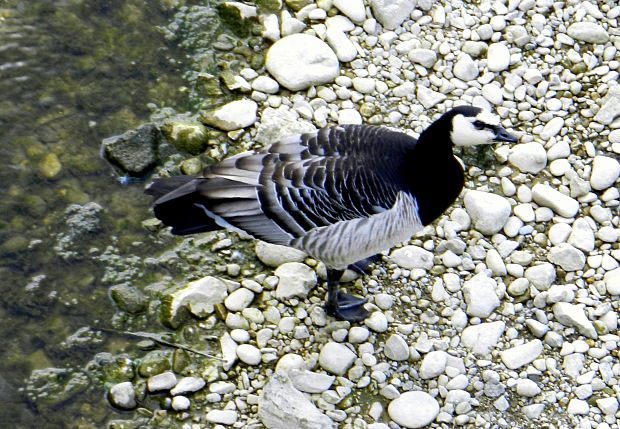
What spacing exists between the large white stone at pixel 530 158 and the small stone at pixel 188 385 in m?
2.56

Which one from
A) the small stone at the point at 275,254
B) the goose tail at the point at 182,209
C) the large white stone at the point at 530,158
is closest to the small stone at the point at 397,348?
the small stone at the point at 275,254

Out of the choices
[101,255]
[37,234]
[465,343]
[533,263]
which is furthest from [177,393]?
[533,263]

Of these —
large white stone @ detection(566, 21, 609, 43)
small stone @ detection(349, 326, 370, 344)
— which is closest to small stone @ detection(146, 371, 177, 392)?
small stone @ detection(349, 326, 370, 344)

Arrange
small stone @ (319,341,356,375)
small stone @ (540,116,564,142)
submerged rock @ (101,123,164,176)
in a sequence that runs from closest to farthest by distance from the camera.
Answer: small stone @ (319,341,356,375)
submerged rock @ (101,123,164,176)
small stone @ (540,116,564,142)

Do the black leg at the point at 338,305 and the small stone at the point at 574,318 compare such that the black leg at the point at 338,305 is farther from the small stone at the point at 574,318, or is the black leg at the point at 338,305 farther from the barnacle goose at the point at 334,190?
the small stone at the point at 574,318

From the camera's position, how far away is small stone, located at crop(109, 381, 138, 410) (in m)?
4.16

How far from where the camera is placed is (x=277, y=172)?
14.0 ft

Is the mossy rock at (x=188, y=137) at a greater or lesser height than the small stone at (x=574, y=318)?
greater

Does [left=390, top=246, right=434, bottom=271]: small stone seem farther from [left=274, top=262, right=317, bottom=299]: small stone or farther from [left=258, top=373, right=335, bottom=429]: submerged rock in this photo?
[left=258, top=373, right=335, bottom=429]: submerged rock

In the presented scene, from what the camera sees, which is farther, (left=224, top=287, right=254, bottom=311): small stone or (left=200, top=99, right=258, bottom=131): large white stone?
(left=200, top=99, right=258, bottom=131): large white stone

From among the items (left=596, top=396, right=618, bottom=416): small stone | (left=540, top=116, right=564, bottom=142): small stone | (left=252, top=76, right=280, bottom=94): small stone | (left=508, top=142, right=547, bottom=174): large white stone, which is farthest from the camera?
(left=252, top=76, right=280, bottom=94): small stone

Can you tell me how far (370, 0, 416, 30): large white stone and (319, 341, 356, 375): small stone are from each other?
2666mm

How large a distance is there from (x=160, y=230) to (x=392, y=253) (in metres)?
1.45

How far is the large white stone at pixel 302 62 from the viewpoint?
552 cm
